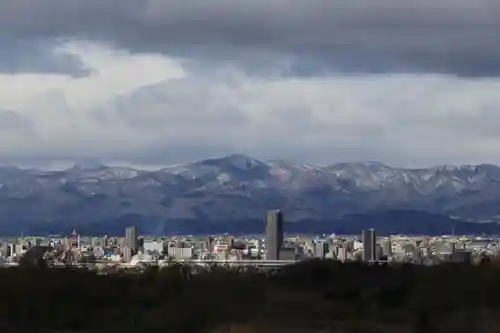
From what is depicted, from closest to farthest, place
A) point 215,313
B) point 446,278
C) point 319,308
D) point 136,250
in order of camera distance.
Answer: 1. point 215,313
2. point 319,308
3. point 446,278
4. point 136,250

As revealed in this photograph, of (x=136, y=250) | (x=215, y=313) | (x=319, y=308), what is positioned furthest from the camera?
(x=136, y=250)

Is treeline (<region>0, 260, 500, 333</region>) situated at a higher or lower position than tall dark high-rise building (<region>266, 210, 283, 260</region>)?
lower

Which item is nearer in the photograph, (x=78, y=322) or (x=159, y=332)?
(x=159, y=332)

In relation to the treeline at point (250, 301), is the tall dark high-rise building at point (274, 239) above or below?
above

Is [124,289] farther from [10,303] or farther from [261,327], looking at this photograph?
[261,327]

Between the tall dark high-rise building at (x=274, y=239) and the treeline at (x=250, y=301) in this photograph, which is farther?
the tall dark high-rise building at (x=274, y=239)

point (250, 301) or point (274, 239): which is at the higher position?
point (274, 239)

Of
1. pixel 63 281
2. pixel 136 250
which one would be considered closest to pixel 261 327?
pixel 63 281

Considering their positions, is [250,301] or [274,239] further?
[274,239]
